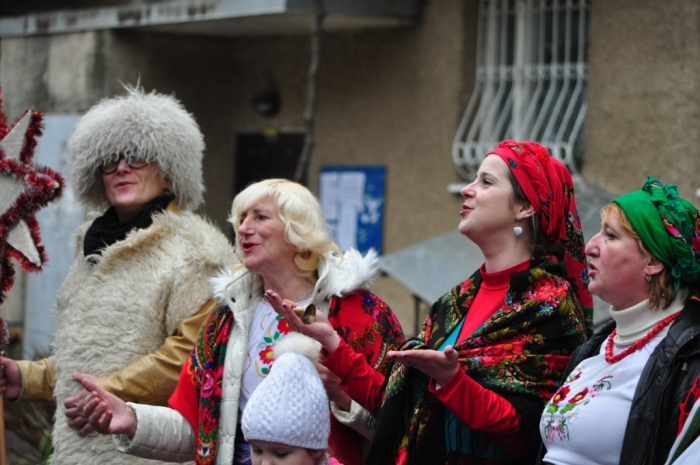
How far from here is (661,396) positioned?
2.31 metres

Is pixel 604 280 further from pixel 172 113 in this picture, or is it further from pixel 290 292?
pixel 172 113

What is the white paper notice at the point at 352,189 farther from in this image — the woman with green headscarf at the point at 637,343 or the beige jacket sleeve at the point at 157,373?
the woman with green headscarf at the point at 637,343

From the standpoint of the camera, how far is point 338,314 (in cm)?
324

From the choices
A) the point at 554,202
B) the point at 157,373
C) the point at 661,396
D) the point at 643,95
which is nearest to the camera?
the point at 661,396

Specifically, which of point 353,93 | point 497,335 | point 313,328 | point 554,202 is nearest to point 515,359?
point 497,335

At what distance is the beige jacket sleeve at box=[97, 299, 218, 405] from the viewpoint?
140 inches

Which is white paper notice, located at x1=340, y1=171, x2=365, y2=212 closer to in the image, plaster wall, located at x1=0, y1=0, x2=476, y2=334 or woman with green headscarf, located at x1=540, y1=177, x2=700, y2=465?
plaster wall, located at x1=0, y1=0, x2=476, y2=334

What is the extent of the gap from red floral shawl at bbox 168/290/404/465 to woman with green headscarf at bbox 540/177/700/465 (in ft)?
2.59

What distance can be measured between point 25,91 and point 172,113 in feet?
22.0

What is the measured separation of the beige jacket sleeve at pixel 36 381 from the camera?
395 centimetres

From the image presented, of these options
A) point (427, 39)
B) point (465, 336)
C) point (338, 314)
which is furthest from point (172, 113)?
point (427, 39)

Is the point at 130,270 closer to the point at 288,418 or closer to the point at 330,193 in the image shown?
the point at 288,418

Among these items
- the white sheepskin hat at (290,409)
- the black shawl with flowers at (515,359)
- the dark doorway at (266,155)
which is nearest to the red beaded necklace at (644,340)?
the black shawl with flowers at (515,359)

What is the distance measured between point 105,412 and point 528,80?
538 centimetres
